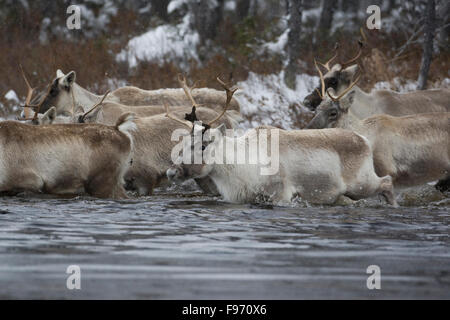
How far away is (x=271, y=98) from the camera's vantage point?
17.6 meters

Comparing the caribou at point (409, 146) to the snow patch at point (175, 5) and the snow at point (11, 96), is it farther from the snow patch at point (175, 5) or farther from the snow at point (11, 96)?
the snow patch at point (175, 5)

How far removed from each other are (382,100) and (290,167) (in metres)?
4.14

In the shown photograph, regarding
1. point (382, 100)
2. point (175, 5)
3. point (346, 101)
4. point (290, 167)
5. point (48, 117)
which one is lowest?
point (290, 167)

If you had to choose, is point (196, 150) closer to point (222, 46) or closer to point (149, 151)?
point (149, 151)

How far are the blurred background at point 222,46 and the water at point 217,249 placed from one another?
728cm

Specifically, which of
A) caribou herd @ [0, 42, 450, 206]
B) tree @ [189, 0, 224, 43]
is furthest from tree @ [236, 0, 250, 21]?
caribou herd @ [0, 42, 450, 206]

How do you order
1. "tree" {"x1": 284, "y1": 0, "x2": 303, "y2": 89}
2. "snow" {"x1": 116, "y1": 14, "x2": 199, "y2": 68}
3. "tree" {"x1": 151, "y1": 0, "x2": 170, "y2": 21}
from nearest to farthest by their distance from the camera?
"tree" {"x1": 284, "y1": 0, "x2": 303, "y2": 89}, "snow" {"x1": 116, "y1": 14, "x2": 199, "y2": 68}, "tree" {"x1": 151, "y1": 0, "x2": 170, "y2": 21}

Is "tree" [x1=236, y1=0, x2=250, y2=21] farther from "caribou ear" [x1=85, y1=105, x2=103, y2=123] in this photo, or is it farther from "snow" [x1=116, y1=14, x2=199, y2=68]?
"caribou ear" [x1=85, y1=105, x2=103, y2=123]

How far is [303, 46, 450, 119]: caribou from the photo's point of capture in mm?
13016

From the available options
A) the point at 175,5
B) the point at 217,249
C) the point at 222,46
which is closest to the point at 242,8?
the point at 175,5

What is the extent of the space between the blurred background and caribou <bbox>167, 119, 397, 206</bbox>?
6229 millimetres
